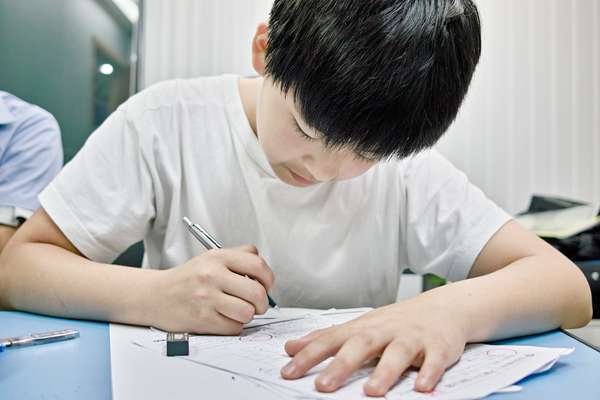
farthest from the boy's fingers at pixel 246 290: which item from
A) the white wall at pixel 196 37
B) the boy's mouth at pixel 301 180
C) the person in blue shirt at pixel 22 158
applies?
the white wall at pixel 196 37

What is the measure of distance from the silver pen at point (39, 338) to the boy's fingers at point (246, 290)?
16 centimetres

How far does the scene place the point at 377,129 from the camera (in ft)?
1.89

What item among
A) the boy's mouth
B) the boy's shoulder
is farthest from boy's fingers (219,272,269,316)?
the boy's shoulder

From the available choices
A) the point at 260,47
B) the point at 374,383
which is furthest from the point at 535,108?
the point at 374,383

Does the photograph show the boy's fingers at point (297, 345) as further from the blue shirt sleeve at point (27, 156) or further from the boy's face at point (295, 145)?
the blue shirt sleeve at point (27, 156)

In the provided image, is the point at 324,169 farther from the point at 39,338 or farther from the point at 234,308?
the point at 39,338

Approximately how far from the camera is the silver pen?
0.55 m

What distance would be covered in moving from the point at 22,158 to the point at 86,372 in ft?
2.66

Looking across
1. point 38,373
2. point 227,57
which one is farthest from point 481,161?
point 38,373

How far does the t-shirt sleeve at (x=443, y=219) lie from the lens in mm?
824

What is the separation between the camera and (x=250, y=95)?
2.89ft

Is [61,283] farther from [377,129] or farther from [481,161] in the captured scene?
[481,161]

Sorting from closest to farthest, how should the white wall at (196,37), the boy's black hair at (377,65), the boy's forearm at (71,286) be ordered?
1. the boy's black hair at (377,65)
2. the boy's forearm at (71,286)
3. the white wall at (196,37)

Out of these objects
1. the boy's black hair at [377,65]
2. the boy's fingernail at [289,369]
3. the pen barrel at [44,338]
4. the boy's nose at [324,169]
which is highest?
the boy's black hair at [377,65]
